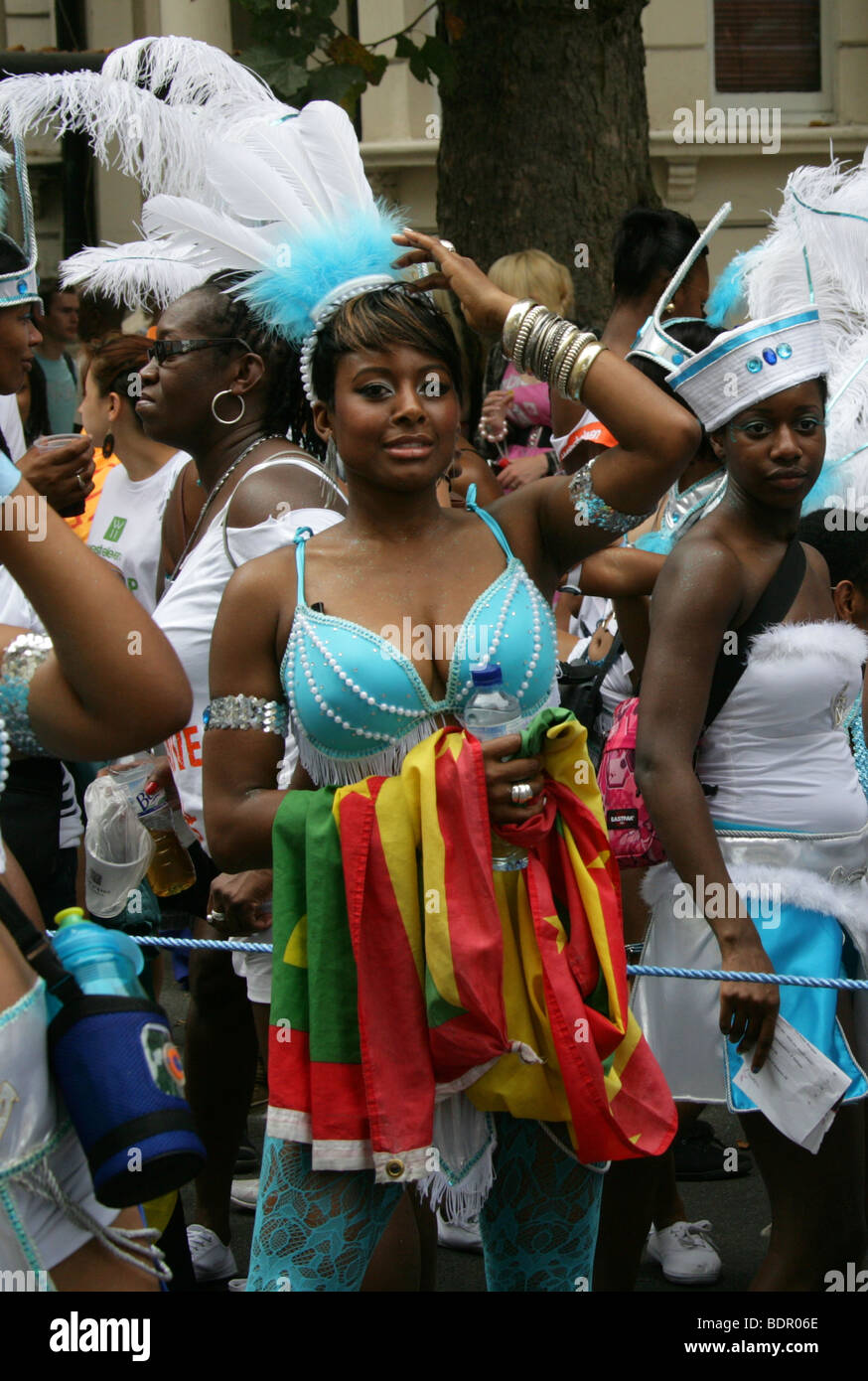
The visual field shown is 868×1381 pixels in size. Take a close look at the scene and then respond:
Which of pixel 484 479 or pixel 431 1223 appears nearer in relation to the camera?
pixel 431 1223

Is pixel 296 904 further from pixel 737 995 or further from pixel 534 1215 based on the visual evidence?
pixel 737 995

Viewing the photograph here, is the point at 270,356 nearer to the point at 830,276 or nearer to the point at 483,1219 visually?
the point at 830,276

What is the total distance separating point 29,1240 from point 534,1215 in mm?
994

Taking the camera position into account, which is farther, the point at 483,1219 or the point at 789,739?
the point at 789,739

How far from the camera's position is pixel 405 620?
9.14ft

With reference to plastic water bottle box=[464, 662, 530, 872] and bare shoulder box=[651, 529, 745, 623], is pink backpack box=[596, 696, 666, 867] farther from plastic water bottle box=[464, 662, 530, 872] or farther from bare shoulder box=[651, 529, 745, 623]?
plastic water bottle box=[464, 662, 530, 872]

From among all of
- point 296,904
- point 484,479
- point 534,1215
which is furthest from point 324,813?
point 484,479

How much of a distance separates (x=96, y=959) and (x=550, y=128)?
5.72m

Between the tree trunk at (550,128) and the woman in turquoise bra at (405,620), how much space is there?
13.8 ft

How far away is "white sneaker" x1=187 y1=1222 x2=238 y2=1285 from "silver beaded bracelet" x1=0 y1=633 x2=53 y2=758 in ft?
7.61

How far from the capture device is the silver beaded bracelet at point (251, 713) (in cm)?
284
